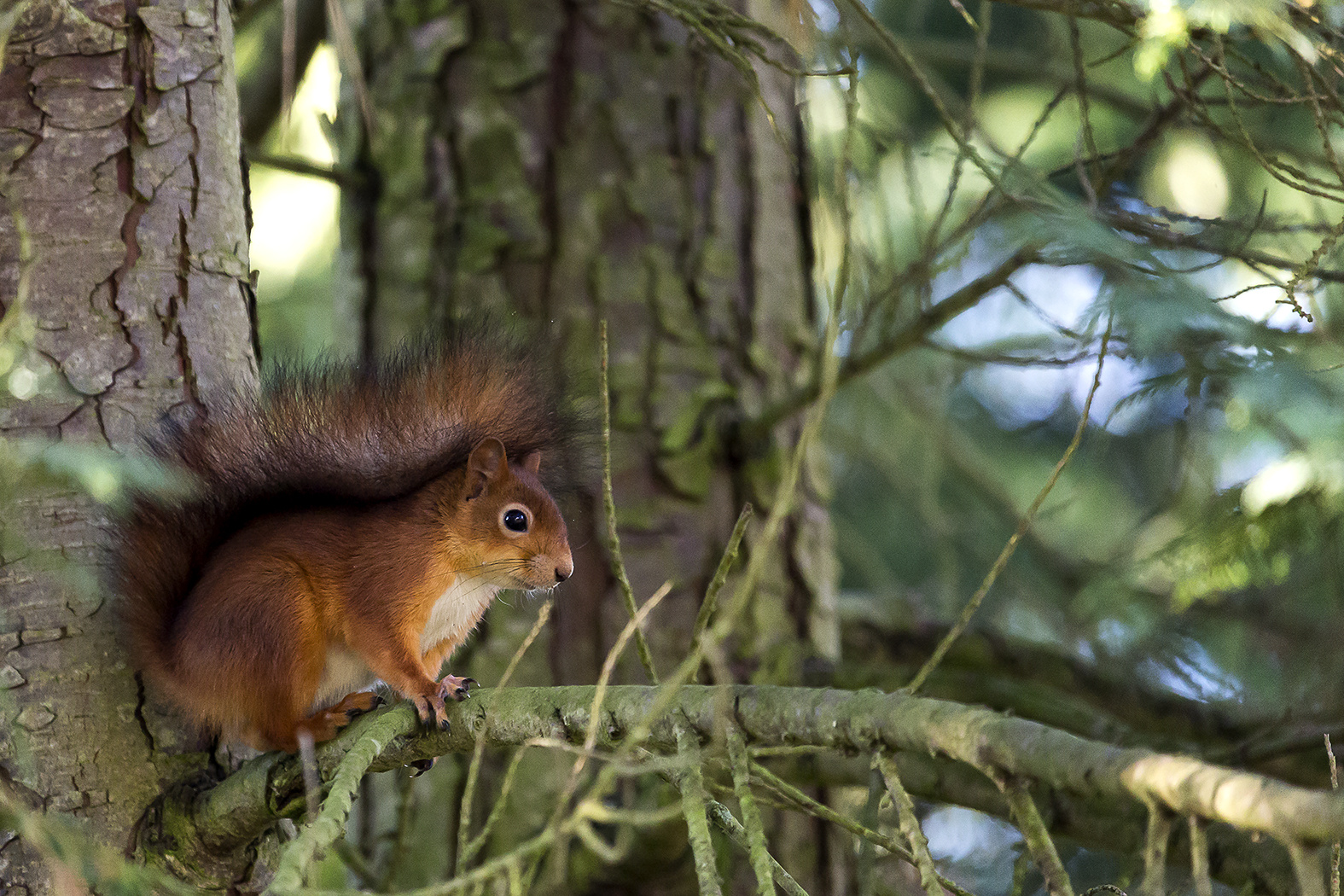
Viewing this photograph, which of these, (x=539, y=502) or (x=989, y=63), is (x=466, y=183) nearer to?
(x=539, y=502)

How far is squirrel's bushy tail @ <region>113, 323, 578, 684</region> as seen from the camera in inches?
46.4

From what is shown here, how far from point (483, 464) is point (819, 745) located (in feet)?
2.43

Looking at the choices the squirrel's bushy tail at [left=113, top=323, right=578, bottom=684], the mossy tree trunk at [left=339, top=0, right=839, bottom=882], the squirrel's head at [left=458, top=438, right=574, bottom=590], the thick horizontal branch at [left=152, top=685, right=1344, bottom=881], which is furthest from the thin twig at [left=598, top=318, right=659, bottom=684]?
the mossy tree trunk at [left=339, top=0, right=839, bottom=882]

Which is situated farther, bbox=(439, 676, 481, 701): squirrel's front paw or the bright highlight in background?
the bright highlight in background

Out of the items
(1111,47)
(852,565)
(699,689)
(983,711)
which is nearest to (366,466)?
(699,689)

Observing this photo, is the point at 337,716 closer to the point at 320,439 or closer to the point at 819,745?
the point at 320,439

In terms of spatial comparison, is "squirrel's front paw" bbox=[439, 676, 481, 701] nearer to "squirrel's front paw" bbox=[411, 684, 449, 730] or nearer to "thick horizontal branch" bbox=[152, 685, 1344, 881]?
"squirrel's front paw" bbox=[411, 684, 449, 730]

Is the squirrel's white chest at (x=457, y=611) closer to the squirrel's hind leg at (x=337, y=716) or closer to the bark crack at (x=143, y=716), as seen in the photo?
the squirrel's hind leg at (x=337, y=716)

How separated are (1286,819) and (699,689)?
43cm

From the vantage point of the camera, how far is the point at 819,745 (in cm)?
83

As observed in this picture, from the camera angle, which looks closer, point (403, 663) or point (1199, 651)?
point (403, 663)

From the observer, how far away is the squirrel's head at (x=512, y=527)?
1.47m

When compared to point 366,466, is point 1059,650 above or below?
below

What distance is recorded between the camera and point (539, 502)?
150cm
